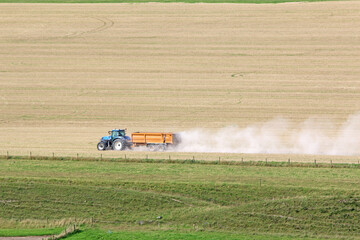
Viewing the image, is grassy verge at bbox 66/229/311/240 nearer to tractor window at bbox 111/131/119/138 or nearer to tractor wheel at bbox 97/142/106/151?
tractor wheel at bbox 97/142/106/151

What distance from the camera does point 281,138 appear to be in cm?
6531

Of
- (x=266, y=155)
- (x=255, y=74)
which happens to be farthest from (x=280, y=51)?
(x=266, y=155)

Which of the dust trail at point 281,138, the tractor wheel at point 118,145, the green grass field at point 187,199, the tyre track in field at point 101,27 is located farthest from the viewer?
the tyre track in field at point 101,27

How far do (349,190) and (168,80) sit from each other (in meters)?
39.1

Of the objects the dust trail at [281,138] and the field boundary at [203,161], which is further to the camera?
the dust trail at [281,138]

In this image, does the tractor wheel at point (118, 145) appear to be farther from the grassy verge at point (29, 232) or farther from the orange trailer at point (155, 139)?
the grassy verge at point (29, 232)

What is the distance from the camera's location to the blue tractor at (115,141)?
61906 mm

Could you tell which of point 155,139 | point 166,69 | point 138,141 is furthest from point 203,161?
point 166,69

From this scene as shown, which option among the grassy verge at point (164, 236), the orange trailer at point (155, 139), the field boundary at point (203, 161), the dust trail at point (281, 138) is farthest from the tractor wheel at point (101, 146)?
the grassy verge at point (164, 236)

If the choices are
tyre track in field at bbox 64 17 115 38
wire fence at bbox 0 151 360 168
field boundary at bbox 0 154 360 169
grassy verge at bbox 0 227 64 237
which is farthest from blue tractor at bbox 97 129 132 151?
tyre track in field at bbox 64 17 115 38

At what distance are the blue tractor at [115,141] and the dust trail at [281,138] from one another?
16.0ft

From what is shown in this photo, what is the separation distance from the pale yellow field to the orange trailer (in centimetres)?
235

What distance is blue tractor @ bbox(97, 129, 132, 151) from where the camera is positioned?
61.9 meters

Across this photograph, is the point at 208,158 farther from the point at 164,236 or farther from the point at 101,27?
the point at 101,27
